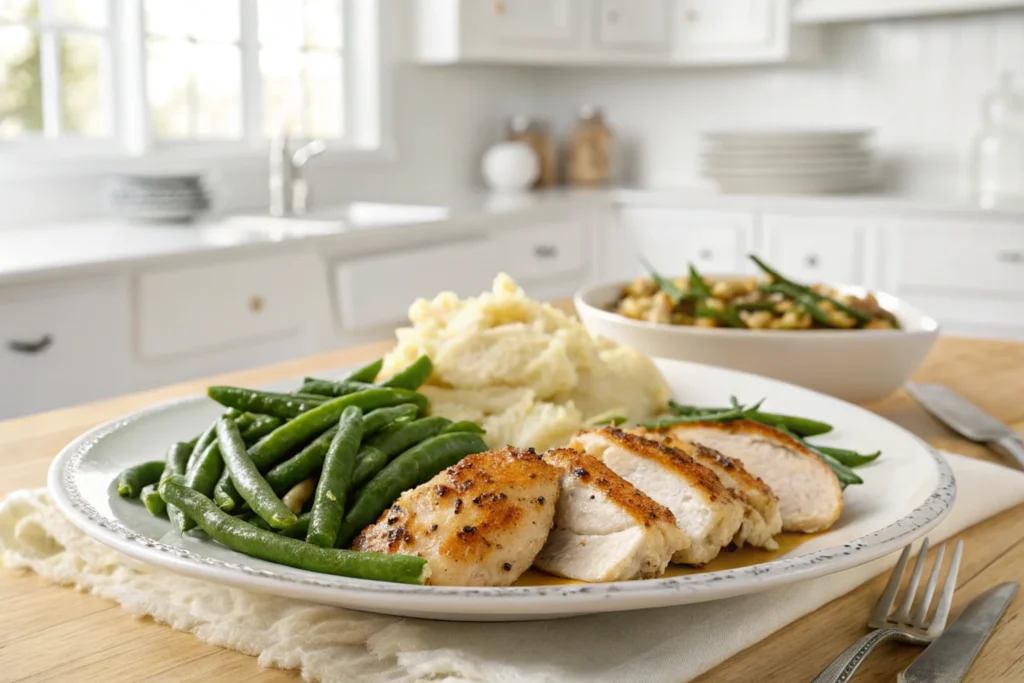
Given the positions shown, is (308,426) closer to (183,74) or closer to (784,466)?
(784,466)

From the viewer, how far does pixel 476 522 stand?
87 cm

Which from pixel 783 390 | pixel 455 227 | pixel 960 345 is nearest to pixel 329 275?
pixel 455 227

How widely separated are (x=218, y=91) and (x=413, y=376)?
11.3ft

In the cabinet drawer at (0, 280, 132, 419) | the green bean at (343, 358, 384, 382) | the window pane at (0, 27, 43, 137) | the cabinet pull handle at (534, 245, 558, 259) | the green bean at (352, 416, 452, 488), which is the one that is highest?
the window pane at (0, 27, 43, 137)

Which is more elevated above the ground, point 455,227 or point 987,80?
point 987,80

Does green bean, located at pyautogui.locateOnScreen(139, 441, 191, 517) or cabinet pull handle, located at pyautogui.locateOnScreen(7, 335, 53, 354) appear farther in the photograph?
cabinet pull handle, located at pyautogui.locateOnScreen(7, 335, 53, 354)

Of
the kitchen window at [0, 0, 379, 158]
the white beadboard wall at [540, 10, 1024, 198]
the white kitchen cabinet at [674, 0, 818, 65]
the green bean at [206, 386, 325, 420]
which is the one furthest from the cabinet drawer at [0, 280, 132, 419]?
the white beadboard wall at [540, 10, 1024, 198]

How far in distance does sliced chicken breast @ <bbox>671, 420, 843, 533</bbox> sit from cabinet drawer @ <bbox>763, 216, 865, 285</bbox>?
136 inches

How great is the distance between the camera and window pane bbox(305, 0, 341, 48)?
187 inches

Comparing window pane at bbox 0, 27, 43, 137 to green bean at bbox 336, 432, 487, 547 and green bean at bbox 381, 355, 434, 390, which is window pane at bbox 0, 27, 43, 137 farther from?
green bean at bbox 336, 432, 487, 547

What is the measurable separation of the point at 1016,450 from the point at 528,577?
810 millimetres

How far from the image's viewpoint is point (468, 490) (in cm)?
90

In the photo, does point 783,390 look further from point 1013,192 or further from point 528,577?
point 1013,192

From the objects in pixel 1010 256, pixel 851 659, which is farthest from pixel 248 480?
pixel 1010 256
